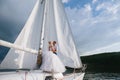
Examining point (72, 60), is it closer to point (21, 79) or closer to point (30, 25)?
point (30, 25)

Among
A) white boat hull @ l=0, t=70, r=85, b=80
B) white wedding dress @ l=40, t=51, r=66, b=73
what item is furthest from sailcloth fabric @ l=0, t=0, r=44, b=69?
white boat hull @ l=0, t=70, r=85, b=80

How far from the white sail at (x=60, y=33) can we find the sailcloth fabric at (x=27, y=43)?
24.0 inches

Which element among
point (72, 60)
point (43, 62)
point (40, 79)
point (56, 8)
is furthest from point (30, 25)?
point (40, 79)

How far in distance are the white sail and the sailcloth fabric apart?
2.00 ft

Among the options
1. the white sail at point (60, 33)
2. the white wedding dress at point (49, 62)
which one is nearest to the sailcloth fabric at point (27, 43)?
the white sail at point (60, 33)

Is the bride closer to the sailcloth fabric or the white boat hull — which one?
the white boat hull

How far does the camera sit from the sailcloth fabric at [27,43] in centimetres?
1135

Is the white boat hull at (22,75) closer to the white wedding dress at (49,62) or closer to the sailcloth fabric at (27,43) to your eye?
the white wedding dress at (49,62)

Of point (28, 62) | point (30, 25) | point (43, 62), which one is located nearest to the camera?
point (43, 62)

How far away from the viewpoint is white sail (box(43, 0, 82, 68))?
14.7m

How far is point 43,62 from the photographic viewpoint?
28.8 feet

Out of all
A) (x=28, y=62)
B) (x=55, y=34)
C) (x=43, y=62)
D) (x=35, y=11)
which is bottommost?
(x=43, y=62)

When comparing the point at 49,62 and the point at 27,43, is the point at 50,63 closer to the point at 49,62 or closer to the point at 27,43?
the point at 49,62

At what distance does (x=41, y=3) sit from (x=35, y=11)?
668 mm
